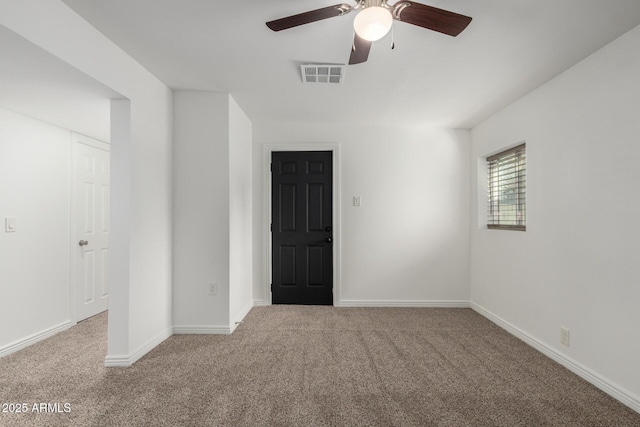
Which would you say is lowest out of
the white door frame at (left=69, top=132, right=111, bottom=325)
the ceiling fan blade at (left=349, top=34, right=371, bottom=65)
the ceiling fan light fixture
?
the white door frame at (left=69, top=132, right=111, bottom=325)

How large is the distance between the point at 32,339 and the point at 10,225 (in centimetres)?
103

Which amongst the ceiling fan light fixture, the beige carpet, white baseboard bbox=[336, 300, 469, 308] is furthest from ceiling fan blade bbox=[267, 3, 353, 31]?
white baseboard bbox=[336, 300, 469, 308]

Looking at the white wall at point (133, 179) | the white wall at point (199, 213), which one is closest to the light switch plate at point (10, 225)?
the white wall at point (133, 179)

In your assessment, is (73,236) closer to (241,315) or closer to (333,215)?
(241,315)

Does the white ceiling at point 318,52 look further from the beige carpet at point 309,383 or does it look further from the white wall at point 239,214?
the beige carpet at point 309,383

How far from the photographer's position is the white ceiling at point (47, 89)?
177 centimetres

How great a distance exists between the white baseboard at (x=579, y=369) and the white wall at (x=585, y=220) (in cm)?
1

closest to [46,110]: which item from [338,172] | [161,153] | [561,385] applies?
[161,153]

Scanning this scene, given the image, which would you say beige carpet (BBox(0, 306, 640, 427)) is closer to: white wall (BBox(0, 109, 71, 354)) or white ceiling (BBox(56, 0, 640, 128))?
white wall (BBox(0, 109, 71, 354))

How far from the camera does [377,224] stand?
4.15m

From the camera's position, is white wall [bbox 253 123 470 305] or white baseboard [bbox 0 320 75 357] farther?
white wall [bbox 253 123 470 305]

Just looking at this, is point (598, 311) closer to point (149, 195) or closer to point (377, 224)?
point (377, 224)

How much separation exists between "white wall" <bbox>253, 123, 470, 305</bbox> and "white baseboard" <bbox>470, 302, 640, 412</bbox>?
92cm

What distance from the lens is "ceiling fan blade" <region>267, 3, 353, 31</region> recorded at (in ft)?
5.10
